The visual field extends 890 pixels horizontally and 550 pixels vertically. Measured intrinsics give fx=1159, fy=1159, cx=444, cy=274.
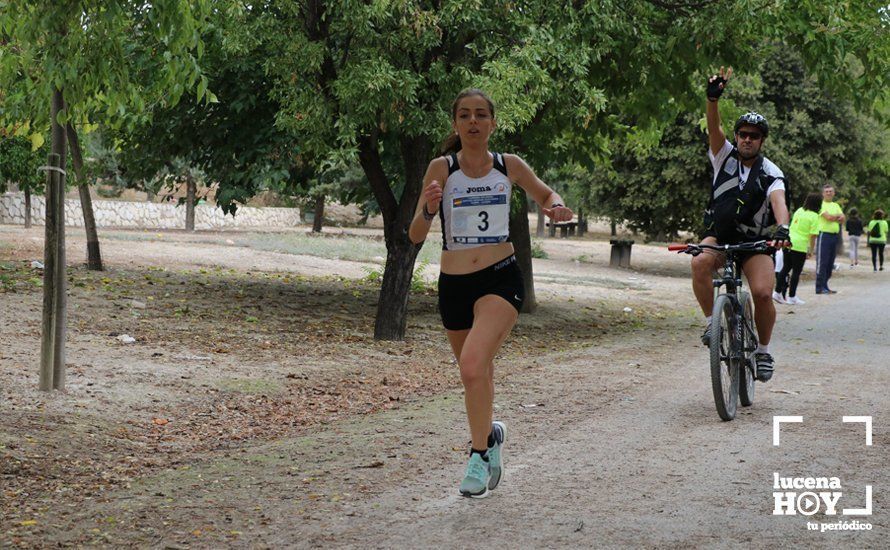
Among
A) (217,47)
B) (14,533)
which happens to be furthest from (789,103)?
(14,533)

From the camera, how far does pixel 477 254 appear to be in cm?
569

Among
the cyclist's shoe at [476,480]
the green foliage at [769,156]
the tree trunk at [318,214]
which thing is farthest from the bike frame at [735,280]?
the tree trunk at [318,214]

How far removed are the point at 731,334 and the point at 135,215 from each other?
4177 centimetres

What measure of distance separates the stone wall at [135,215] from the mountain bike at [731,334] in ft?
113

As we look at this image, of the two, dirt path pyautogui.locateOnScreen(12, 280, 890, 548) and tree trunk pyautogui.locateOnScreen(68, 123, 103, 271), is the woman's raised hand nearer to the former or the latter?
dirt path pyautogui.locateOnScreen(12, 280, 890, 548)

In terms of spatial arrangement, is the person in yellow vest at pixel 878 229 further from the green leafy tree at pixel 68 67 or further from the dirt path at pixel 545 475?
the green leafy tree at pixel 68 67

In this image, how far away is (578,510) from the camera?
5414 mm

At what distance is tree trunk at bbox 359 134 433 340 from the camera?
12945mm

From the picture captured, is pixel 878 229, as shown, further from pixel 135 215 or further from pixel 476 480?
pixel 476 480

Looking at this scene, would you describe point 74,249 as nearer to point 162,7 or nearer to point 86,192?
point 86,192

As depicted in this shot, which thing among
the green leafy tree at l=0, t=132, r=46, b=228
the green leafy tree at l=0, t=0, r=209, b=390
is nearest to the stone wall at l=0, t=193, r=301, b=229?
the green leafy tree at l=0, t=132, r=46, b=228

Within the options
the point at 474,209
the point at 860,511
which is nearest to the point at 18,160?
the point at 474,209

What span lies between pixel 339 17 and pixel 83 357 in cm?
418

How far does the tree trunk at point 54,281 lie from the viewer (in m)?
8.15
